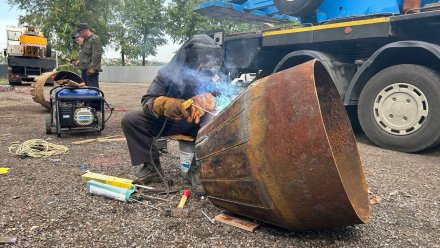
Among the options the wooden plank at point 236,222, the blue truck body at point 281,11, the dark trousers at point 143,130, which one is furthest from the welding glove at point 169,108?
the blue truck body at point 281,11

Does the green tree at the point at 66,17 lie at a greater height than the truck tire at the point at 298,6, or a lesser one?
greater

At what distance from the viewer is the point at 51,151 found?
4.18m

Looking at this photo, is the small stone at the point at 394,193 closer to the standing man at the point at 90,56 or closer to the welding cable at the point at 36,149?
the welding cable at the point at 36,149

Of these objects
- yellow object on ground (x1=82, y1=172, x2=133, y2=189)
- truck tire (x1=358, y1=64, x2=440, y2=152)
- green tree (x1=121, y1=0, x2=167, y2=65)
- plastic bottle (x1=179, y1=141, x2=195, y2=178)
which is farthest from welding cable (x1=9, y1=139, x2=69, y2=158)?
green tree (x1=121, y1=0, x2=167, y2=65)

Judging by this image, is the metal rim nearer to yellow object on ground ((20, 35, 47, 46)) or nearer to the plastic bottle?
the plastic bottle

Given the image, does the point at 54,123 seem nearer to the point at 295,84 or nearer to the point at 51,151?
the point at 51,151

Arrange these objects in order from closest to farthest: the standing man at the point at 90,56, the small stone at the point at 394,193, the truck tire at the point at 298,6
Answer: the small stone at the point at 394,193 < the truck tire at the point at 298,6 < the standing man at the point at 90,56

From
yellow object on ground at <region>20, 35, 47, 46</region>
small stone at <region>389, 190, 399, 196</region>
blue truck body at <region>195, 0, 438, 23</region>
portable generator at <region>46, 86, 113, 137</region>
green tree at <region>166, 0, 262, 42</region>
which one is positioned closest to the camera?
small stone at <region>389, 190, 399, 196</region>

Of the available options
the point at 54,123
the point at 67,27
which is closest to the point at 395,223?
the point at 54,123

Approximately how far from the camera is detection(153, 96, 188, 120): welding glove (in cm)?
280

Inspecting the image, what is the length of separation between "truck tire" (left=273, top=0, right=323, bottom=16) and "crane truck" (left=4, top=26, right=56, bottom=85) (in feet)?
55.3

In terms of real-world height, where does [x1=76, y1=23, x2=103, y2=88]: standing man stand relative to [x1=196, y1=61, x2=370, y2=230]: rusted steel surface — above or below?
above

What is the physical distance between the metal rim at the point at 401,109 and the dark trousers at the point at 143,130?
294 cm

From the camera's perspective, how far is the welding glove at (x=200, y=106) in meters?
2.93
